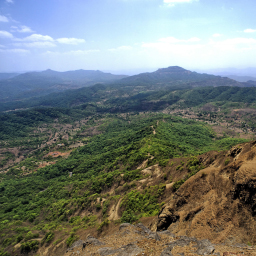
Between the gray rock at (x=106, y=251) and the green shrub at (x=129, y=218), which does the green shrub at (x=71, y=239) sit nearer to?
the green shrub at (x=129, y=218)

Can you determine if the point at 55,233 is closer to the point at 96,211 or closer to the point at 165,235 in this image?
the point at 96,211

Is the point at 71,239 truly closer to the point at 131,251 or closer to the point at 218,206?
the point at 131,251

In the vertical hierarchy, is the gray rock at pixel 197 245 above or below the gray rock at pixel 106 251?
above

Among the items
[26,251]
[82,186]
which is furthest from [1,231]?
[82,186]

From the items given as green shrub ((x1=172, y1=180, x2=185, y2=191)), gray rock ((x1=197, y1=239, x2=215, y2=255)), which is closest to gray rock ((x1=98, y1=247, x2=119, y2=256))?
gray rock ((x1=197, y1=239, x2=215, y2=255))

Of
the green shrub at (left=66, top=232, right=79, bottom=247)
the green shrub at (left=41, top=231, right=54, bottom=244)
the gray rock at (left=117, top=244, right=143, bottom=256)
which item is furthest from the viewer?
the green shrub at (left=41, top=231, right=54, bottom=244)

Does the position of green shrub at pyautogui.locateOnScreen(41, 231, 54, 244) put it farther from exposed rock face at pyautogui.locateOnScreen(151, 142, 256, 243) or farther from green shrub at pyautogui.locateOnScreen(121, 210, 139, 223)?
exposed rock face at pyautogui.locateOnScreen(151, 142, 256, 243)

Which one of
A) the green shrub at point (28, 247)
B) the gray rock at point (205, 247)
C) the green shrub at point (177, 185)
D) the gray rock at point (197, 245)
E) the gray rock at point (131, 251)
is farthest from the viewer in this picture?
the green shrub at point (28, 247)

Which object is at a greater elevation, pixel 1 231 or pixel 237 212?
pixel 237 212

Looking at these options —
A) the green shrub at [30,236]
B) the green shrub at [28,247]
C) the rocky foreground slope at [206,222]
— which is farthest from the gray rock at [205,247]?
the green shrub at [30,236]
